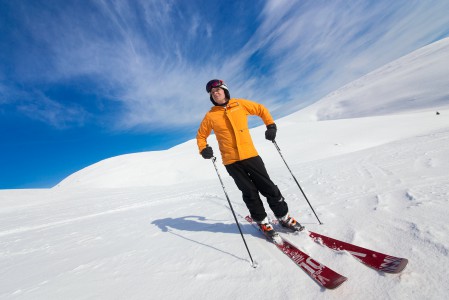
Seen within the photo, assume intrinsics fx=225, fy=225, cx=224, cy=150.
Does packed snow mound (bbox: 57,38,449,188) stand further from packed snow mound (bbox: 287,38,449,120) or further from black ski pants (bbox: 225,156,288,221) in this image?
black ski pants (bbox: 225,156,288,221)

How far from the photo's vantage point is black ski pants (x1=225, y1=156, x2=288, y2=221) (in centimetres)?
382

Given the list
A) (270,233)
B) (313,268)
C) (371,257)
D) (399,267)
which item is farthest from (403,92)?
(313,268)

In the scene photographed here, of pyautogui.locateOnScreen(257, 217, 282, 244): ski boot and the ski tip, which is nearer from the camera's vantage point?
the ski tip

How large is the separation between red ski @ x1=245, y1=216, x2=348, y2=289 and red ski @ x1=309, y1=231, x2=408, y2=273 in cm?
40

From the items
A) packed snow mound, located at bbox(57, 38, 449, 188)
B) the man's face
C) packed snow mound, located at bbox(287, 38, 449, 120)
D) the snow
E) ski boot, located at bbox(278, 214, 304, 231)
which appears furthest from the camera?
packed snow mound, located at bbox(287, 38, 449, 120)

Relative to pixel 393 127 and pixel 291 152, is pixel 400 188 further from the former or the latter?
pixel 393 127

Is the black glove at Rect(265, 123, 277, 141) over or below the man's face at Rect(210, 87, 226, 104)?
below

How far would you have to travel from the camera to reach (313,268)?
2490 millimetres

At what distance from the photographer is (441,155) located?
6.82 meters

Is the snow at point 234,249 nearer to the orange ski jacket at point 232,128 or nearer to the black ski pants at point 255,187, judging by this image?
the black ski pants at point 255,187

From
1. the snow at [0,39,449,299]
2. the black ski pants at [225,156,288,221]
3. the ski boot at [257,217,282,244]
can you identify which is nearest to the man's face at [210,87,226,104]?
the black ski pants at [225,156,288,221]

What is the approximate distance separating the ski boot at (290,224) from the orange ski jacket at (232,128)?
1.19m

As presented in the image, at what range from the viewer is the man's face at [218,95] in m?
4.14

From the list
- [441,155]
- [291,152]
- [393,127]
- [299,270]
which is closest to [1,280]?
[299,270]
